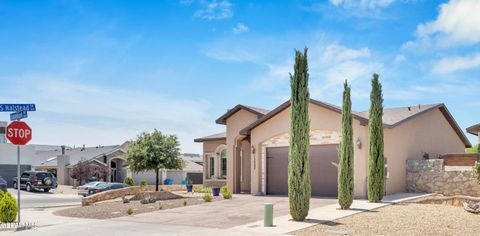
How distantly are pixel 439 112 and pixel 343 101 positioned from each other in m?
11.4

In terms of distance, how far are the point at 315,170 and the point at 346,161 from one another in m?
7.12

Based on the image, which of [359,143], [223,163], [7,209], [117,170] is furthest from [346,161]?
[117,170]

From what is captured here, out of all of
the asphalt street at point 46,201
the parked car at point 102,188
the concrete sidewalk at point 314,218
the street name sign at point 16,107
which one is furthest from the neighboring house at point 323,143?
the street name sign at point 16,107

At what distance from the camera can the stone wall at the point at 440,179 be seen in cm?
2234

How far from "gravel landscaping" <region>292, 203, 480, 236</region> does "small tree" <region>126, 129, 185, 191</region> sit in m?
17.8

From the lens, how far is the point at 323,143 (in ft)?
80.1

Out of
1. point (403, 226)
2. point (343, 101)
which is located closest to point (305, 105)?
point (343, 101)

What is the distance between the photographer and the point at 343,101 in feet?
61.5

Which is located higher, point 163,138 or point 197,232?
point 163,138

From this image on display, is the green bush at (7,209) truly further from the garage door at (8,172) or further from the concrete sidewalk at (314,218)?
the garage door at (8,172)

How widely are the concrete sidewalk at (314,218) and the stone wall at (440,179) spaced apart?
3.12 metres

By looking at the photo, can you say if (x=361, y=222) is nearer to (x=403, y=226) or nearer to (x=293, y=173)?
(x=403, y=226)

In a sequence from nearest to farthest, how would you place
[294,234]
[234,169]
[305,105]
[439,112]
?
1. [294,234]
2. [305,105]
3. [439,112]
4. [234,169]

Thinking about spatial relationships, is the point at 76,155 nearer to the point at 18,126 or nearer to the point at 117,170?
the point at 117,170
